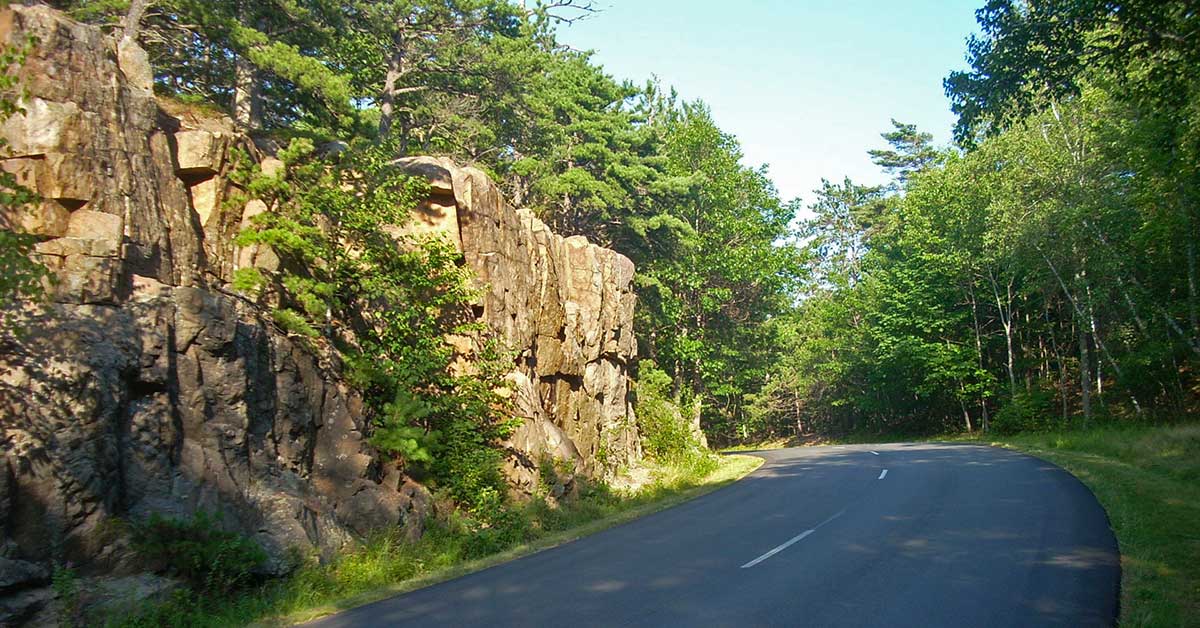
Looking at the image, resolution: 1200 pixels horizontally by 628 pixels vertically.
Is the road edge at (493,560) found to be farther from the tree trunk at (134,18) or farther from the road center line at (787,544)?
the tree trunk at (134,18)

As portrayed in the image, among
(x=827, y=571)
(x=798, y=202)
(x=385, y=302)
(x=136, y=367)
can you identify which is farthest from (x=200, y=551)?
(x=798, y=202)

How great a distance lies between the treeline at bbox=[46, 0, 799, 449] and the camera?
16031mm

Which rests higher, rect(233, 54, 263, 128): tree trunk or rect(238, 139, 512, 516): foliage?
rect(233, 54, 263, 128): tree trunk

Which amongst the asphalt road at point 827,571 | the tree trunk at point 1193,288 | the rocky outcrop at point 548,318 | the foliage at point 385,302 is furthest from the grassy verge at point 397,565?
the tree trunk at point 1193,288

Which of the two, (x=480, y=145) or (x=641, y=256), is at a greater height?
→ (x=480, y=145)

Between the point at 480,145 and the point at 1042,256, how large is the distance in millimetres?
24642

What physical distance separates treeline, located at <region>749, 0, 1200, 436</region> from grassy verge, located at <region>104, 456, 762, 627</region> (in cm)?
1095

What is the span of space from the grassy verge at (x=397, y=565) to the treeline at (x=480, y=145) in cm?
219

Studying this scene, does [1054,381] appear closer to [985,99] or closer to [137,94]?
[985,99]

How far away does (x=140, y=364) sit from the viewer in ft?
34.2

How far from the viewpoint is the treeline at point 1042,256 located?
12.6 meters

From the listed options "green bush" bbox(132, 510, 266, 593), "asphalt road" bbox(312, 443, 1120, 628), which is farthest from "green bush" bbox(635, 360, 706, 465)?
"green bush" bbox(132, 510, 266, 593)

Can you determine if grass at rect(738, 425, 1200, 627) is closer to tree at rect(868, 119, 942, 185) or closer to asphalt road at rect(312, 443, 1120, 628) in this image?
asphalt road at rect(312, 443, 1120, 628)

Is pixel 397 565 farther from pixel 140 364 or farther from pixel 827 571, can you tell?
pixel 827 571
